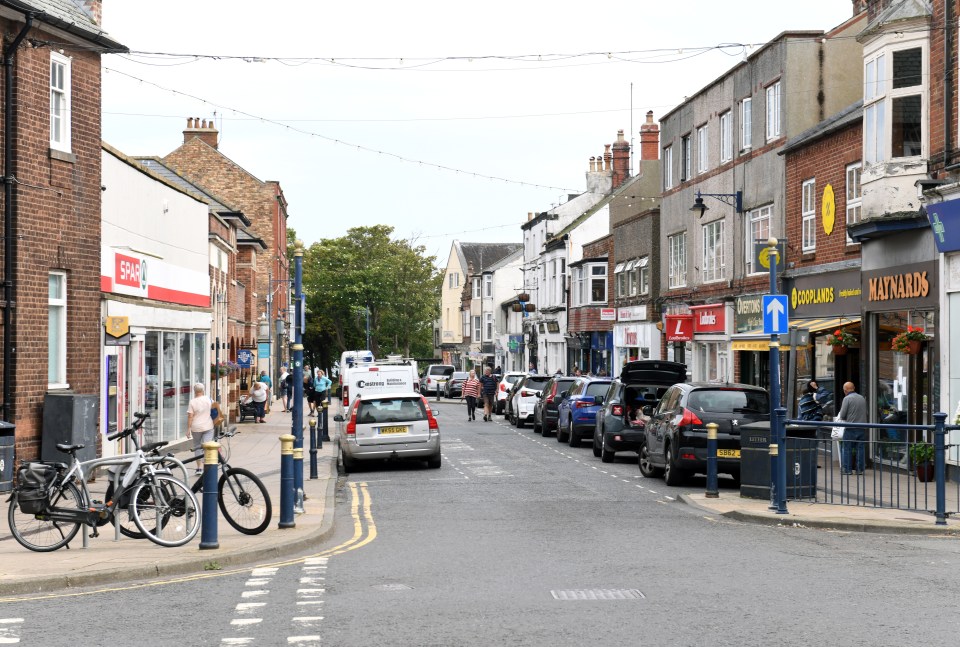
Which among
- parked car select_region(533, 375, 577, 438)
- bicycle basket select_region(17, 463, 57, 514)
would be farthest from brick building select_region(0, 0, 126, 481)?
parked car select_region(533, 375, 577, 438)

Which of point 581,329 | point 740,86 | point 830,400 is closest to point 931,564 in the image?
point 830,400

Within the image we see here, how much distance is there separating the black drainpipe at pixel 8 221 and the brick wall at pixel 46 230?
3.0 inches

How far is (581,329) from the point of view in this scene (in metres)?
55.1

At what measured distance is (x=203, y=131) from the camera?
6228cm

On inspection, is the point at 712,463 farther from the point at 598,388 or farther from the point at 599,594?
the point at 598,388

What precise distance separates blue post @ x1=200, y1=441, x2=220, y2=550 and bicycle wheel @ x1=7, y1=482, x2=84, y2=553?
4.33 ft

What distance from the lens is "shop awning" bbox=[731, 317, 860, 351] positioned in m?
24.6

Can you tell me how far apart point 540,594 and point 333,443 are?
70.0 feet

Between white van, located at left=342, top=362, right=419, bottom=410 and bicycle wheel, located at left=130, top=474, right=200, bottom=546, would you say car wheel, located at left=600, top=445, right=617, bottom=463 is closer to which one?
white van, located at left=342, top=362, right=419, bottom=410

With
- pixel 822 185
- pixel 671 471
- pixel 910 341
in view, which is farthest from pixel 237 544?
pixel 822 185

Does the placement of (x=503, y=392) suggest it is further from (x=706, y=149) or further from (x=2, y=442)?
(x=2, y=442)

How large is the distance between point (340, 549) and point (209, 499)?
149 cm

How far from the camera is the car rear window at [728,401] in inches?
731

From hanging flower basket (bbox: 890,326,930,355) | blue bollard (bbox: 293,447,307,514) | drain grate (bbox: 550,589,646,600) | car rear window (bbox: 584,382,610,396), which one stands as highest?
hanging flower basket (bbox: 890,326,930,355)
